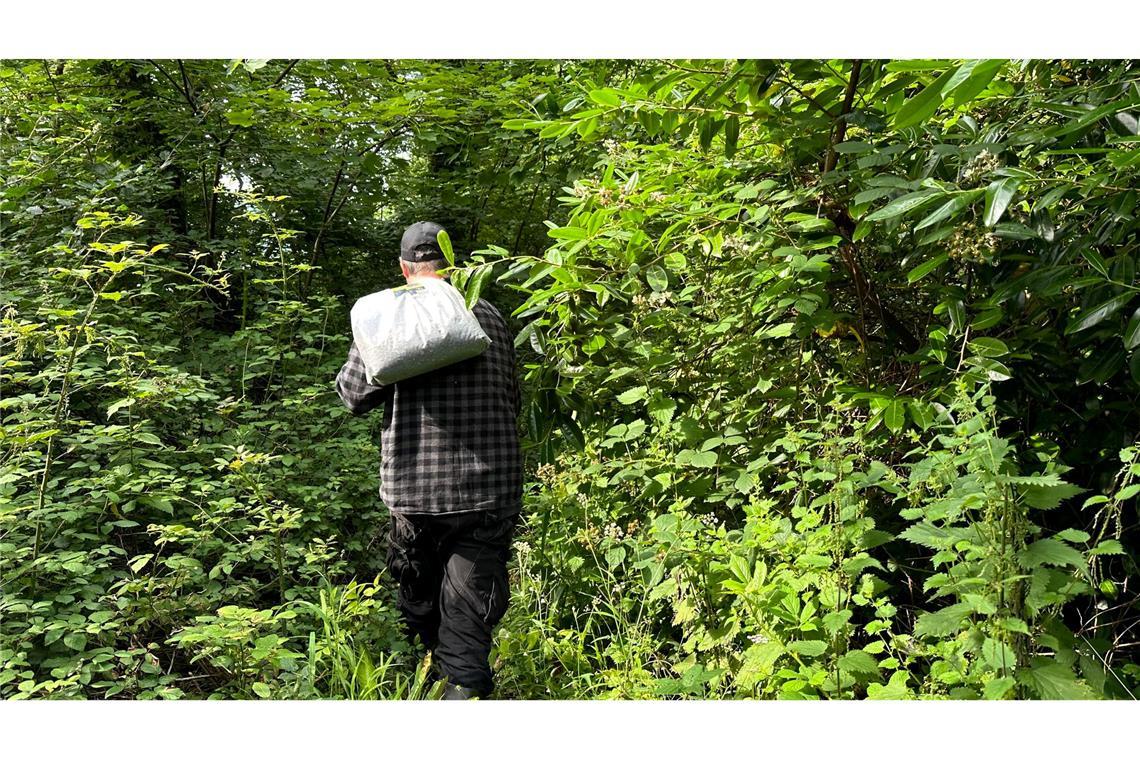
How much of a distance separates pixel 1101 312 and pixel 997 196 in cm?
51

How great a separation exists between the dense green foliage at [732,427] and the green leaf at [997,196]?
A: 0.02m

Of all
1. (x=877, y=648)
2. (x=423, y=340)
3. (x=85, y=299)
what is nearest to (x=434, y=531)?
(x=423, y=340)

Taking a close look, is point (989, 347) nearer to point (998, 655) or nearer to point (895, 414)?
point (895, 414)

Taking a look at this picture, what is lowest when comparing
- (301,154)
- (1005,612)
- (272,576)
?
(272,576)

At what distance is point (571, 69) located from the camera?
5.15 meters

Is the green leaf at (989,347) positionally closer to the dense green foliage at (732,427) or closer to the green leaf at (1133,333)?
the dense green foliage at (732,427)

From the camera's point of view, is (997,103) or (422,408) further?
(422,408)

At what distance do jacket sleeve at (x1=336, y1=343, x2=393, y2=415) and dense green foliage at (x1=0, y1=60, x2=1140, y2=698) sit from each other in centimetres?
53

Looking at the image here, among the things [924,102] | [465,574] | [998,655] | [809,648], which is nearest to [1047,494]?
[998,655]

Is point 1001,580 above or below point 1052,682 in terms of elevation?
above

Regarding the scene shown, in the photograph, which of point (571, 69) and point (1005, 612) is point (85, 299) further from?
point (1005, 612)

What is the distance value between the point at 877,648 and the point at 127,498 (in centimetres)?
302

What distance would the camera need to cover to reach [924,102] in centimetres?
153

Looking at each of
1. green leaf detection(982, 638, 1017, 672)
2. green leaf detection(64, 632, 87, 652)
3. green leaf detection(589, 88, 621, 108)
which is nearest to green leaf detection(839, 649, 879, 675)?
green leaf detection(982, 638, 1017, 672)
